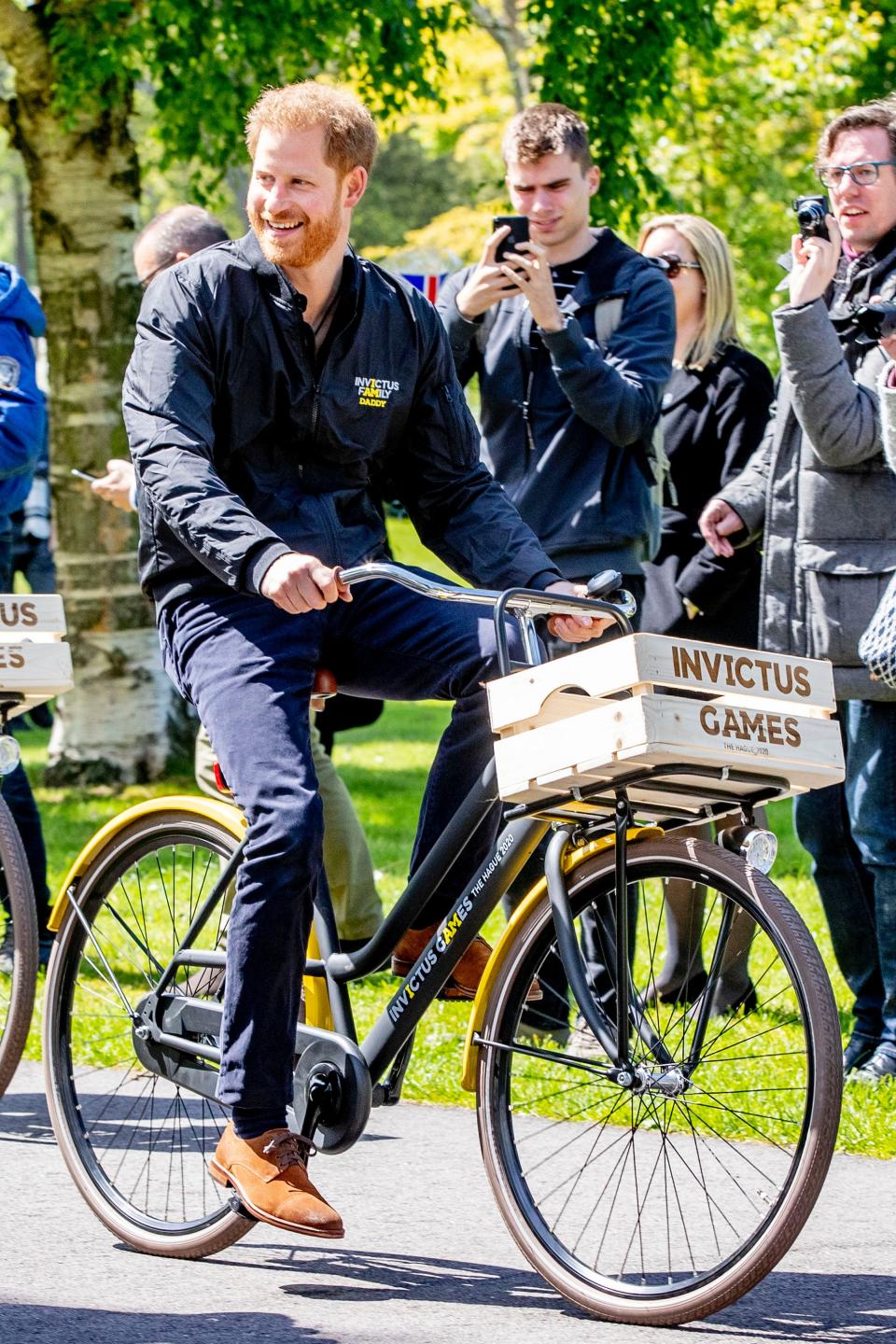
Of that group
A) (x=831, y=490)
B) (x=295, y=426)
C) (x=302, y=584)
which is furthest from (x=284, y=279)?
(x=831, y=490)

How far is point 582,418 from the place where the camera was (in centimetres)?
600

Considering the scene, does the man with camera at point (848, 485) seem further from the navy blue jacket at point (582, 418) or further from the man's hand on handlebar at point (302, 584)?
the man's hand on handlebar at point (302, 584)

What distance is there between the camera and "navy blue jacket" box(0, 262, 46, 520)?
6.74 metres

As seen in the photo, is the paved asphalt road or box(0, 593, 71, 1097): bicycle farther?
box(0, 593, 71, 1097): bicycle

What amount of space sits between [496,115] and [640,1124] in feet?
107

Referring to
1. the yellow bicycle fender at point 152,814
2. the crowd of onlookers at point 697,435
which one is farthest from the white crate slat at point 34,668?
the crowd of onlookers at point 697,435

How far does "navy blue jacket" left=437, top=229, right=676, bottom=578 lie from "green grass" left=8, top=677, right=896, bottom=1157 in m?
1.48

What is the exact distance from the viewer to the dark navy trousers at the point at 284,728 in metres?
3.95

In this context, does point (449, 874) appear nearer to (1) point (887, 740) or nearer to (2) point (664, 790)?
(2) point (664, 790)

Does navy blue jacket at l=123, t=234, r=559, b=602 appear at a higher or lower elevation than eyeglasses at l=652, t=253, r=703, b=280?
lower

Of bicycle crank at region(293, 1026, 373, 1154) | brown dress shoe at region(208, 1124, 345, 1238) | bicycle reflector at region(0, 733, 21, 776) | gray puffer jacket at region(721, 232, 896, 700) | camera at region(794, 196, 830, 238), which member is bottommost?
brown dress shoe at region(208, 1124, 345, 1238)

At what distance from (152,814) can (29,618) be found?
73 centimetres

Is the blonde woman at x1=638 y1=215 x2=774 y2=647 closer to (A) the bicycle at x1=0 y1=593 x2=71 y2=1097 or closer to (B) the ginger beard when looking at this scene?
(A) the bicycle at x1=0 y1=593 x2=71 y2=1097

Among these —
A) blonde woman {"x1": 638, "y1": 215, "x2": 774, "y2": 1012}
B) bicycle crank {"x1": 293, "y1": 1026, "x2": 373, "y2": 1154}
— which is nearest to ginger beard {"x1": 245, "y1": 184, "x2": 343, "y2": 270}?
bicycle crank {"x1": 293, "y1": 1026, "x2": 373, "y2": 1154}
